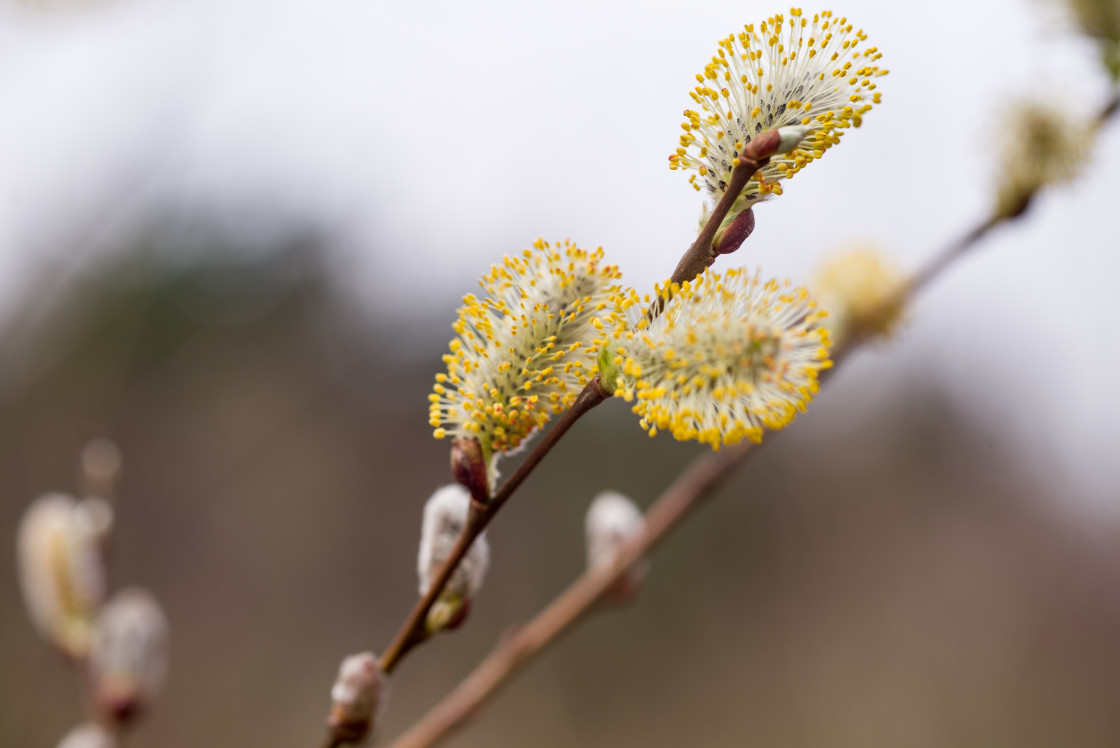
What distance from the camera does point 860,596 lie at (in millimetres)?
5578

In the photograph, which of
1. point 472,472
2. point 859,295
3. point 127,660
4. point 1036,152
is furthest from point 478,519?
point 1036,152


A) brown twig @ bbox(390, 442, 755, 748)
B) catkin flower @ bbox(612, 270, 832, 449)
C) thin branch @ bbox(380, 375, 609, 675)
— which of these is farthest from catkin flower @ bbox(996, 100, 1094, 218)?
thin branch @ bbox(380, 375, 609, 675)

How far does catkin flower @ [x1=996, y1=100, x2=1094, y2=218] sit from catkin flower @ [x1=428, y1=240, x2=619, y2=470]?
2.20 ft

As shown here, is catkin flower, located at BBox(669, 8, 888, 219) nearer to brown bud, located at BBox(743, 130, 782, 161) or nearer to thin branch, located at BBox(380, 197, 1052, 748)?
brown bud, located at BBox(743, 130, 782, 161)

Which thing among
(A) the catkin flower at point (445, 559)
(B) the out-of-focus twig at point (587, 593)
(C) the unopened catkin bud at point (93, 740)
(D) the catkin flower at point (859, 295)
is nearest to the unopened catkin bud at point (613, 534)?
(B) the out-of-focus twig at point (587, 593)

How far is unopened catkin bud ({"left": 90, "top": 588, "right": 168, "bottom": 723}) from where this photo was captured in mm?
706

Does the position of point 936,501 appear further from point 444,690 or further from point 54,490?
point 54,490

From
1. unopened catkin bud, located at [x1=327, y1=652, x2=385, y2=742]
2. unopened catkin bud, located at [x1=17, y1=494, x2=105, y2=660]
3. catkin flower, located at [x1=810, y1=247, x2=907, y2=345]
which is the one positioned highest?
unopened catkin bud, located at [x1=17, y1=494, x2=105, y2=660]

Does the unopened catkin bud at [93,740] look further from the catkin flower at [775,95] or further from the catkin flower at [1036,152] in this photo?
the catkin flower at [1036,152]

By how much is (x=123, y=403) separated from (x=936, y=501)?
19.4 feet

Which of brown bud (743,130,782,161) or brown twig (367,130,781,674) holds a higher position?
brown bud (743,130,782,161)

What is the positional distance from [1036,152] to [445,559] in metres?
0.95

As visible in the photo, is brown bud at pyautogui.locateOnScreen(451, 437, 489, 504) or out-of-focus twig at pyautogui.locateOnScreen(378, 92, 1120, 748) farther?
out-of-focus twig at pyautogui.locateOnScreen(378, 92, 1120, 748)

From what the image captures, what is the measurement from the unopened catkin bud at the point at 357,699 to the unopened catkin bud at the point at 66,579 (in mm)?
Answer: 455
